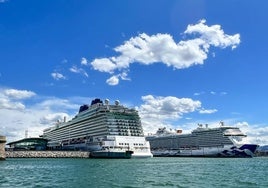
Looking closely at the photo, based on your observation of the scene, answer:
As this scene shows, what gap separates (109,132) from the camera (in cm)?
12556

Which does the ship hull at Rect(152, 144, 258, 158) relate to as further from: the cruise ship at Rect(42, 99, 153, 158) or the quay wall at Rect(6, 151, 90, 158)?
the quay wall at Rect(6, 151, 90, 158)

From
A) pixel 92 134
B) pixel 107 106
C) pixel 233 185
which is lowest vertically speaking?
pixel 233 185

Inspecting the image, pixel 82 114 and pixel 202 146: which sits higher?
pixel 82 114

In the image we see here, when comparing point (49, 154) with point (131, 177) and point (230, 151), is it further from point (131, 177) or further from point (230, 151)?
point (131, 177)

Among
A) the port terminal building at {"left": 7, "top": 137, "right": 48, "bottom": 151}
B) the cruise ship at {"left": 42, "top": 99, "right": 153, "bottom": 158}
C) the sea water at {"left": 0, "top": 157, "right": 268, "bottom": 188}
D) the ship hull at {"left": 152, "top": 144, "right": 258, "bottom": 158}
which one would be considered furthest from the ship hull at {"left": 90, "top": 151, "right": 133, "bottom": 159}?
the port terminal building at {"left": 7, "top": 137, "right": 48, "bottom": 151}

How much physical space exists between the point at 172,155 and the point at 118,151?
276ft

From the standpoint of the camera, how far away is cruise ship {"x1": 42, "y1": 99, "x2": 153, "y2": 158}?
12163cm

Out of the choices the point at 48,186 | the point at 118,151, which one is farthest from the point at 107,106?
the point at 48,186

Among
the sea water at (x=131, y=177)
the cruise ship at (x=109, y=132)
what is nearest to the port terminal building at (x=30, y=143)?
the cruise ship at (x=109, y=132)

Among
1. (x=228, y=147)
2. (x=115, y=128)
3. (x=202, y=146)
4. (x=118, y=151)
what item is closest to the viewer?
(x=118, y=151)

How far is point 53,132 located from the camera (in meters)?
178

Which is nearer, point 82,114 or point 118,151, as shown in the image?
point 118,151

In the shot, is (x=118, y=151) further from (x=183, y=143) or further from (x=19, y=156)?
(x=183, y=143)

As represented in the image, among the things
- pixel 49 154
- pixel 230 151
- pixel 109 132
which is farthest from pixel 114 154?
pixel 230 151
